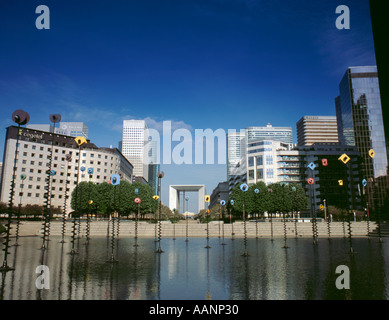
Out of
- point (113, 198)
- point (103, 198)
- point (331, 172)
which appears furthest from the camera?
point (331, 172)

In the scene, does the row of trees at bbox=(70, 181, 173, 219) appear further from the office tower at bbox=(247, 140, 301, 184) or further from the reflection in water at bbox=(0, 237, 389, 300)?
the office tower at bbox=(247, 140, 301, 184)

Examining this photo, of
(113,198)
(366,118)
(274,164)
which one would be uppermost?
(366,118)

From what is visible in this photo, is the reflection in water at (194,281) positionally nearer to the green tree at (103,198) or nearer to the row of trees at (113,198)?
the row of trees at (113,198)

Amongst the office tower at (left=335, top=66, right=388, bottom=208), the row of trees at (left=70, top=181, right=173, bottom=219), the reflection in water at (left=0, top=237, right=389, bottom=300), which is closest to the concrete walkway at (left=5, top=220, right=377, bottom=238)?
the reflection in water at (left=0, top=237, right=389, bottom=300)

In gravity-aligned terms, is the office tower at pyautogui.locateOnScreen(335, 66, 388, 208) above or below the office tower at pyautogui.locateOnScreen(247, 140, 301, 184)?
above

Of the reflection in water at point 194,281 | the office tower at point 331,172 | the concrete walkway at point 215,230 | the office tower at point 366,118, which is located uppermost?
the office tower at point 366,118

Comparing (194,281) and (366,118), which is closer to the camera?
(194,281)

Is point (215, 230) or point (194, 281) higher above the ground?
point (194, 281)

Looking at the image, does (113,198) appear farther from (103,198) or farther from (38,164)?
(38,164)

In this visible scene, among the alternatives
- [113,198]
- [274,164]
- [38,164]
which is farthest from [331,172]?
[38,164]

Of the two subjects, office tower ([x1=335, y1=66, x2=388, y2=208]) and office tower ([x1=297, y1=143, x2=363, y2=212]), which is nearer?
office tower ([x1=297, y1=143, x2=363, y2=212])

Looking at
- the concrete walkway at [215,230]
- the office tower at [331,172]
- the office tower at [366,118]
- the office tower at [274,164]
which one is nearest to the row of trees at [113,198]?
the concrete walkway at [215,230]
